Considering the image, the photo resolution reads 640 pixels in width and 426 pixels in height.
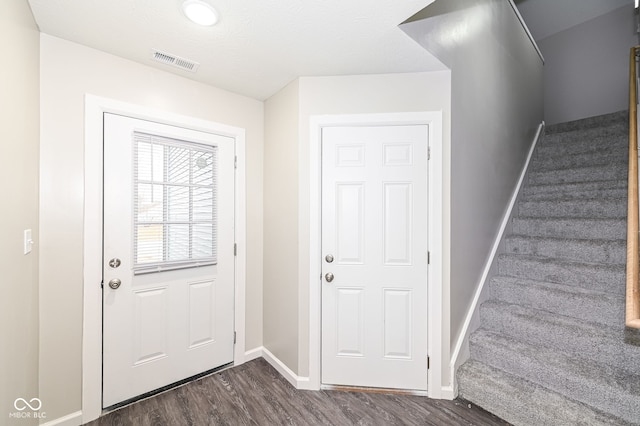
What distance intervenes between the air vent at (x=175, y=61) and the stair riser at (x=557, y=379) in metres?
2.94

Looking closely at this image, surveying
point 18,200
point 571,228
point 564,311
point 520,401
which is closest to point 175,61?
point 18,200

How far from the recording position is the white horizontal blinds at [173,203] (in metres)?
2.03

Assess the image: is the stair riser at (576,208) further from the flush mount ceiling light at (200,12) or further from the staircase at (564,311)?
the flush mount ceiling light at (200,12)

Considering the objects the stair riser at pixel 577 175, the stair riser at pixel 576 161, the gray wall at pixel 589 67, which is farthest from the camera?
the gray wall at pixel 589 67

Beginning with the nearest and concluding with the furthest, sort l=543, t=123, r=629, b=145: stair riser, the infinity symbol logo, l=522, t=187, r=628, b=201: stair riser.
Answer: the infinity symbol logo
l=522, t=187, r=628, b=201: stair riser
l=543, t=123, r=629, b=145: stair riser

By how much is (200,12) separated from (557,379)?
3008 millimetres

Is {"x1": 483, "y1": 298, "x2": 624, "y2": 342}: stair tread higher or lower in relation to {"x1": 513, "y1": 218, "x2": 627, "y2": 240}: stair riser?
lower

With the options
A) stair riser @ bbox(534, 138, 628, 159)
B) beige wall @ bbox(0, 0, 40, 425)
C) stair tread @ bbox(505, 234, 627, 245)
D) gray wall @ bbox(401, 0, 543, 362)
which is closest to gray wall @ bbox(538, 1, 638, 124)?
stair riser @ bbox(534, 138, 628, 159)

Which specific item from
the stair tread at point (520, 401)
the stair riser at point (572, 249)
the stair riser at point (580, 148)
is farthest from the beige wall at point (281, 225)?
the stair riser at point (580, 148)

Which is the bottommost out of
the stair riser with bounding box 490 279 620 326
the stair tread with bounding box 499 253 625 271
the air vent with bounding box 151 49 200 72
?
the stair riser with bounding box 490 279 620 326

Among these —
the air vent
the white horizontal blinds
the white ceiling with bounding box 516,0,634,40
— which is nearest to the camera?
the air vent

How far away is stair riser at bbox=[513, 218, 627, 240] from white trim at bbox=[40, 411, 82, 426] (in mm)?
3786

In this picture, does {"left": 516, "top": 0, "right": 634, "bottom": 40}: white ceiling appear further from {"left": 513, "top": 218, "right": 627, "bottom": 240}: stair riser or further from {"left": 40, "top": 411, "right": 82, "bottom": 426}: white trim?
{"left": 40, "top": 411, "right": 82, "bottom": 426}: white trim

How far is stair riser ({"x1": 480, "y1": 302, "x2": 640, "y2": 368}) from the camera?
1.74 meters
